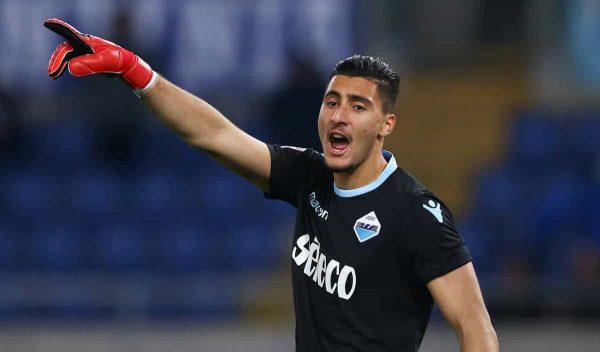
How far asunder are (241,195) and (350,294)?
252 inches

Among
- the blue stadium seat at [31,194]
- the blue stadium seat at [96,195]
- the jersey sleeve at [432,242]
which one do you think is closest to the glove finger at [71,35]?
the jersey sleeve at [432,242]

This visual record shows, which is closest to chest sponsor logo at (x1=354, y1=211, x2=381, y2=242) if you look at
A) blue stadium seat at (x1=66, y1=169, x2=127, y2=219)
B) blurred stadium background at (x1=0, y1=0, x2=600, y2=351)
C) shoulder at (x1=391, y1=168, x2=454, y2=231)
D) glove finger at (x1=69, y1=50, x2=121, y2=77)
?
shoulder at (x1=391, y1=168, x2=454, y2=231)

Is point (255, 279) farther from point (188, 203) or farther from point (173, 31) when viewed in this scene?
point (173, 31)

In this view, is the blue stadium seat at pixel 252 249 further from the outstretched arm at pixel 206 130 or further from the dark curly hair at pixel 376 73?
the dark curly hair at pixel 376 73

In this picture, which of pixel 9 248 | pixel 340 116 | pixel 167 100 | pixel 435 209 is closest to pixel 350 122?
pixel 340 116

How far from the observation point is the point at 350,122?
423cm

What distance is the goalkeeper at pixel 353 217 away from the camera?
400cm

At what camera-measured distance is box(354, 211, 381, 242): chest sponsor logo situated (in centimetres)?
417

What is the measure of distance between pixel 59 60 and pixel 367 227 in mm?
1216

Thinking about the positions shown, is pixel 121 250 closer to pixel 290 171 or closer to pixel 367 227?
pixel 290 171

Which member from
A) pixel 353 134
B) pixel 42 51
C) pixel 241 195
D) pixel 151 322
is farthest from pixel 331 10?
pixel 353 134

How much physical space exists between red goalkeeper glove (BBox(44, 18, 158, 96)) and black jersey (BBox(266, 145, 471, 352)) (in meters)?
0.83

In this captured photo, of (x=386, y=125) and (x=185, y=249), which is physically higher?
(x=386, y=125)

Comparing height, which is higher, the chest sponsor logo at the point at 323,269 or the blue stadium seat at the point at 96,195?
the blue stadium seat at the point at 96,195
